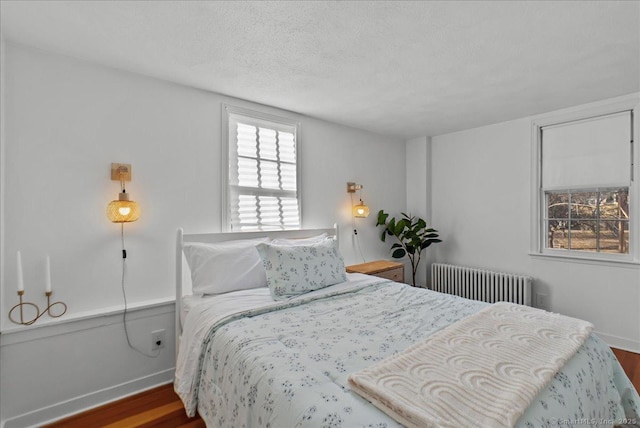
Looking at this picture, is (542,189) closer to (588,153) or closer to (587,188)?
(587,188)

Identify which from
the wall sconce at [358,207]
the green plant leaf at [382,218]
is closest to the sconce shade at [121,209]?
the wall sconce at [358,207]

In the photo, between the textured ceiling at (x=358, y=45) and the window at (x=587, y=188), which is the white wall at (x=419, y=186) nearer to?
the window at (x=587, y=188)

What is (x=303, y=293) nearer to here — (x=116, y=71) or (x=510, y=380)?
(x=510, y=380)

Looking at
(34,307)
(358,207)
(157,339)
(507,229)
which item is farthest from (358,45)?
(507,229)

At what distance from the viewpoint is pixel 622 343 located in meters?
2.96

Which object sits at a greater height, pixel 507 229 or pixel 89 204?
pixel 89 204

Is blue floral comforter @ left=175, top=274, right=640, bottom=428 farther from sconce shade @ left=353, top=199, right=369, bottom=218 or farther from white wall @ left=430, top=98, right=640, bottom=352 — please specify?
white wall @ left=430, top=98, right=640, bottom=352

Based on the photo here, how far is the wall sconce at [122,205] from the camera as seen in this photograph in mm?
2195

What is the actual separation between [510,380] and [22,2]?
9.49ft

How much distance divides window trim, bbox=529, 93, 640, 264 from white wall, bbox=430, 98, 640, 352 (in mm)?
60

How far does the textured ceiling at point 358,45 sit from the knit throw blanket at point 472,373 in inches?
67.7

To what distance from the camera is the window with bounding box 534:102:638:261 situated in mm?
2969

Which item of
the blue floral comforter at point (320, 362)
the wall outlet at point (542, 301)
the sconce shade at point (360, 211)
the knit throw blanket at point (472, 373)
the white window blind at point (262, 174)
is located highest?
the white window blind at point (262, 174)

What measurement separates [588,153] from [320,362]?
3.53m
